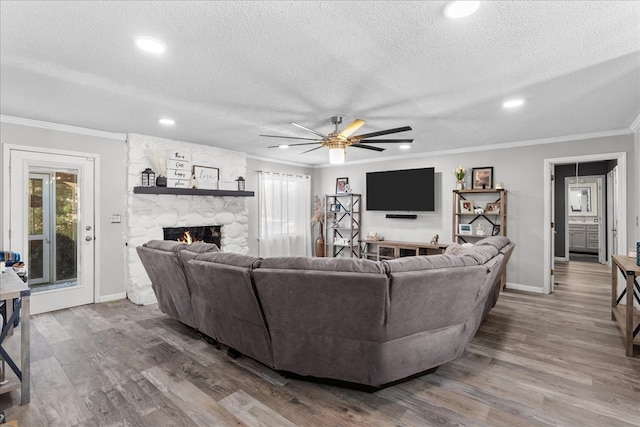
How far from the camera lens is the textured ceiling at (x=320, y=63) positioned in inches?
68.9

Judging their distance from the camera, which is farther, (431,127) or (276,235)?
(276,235)

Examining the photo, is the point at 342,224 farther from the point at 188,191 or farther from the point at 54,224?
the point at 54,224

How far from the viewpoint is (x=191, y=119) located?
12.4ft

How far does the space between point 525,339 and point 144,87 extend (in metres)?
4.26

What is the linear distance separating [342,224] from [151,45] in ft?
18.2

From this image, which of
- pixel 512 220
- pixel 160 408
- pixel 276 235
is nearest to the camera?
pixel 160 408

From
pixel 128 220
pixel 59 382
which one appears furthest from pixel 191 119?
pixel 59 382

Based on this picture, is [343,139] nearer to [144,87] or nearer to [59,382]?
[144,87]

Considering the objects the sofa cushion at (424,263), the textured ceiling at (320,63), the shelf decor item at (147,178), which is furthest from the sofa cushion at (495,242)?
the shelf decor item at (147,178)

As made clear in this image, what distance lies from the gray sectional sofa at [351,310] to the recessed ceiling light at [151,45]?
1.50m

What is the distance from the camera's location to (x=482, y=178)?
208 inches

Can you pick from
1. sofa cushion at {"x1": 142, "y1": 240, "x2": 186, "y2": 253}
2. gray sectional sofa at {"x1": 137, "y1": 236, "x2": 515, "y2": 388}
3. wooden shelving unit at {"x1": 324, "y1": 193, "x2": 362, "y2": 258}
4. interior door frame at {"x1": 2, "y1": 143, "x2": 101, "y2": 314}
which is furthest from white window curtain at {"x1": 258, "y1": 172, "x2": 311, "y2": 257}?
gray sectional sofa at {"x1": 137, "y1": 236, "x2": 515, "y2": 388}

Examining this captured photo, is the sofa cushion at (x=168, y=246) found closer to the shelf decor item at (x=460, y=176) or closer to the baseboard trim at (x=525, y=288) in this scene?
the shelf decor item at (x=460, y=176)

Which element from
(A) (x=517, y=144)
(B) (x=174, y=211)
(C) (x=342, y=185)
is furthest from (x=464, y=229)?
(B) (x=174, y=211)
